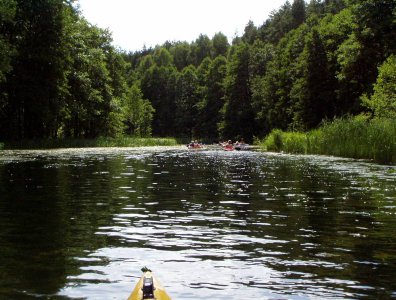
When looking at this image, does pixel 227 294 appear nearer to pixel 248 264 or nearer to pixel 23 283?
pixel 248 264

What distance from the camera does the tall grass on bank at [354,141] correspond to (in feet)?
92.1

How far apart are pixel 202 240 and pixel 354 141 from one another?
82.6ft

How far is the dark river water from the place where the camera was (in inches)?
254

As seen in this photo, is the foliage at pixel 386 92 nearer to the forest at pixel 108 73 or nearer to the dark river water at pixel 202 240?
the forest at pixel 108 73

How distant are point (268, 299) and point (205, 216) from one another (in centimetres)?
613

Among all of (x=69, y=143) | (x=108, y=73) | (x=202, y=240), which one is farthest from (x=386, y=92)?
(x=108, y=73)

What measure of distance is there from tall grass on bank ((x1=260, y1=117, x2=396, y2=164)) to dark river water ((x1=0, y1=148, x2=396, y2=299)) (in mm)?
10685

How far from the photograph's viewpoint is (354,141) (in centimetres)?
3247

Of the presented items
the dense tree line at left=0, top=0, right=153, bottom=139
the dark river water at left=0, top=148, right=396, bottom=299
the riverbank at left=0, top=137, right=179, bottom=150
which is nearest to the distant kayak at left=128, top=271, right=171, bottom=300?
the dark river water at left=0, top=148, right=396, bottom=299

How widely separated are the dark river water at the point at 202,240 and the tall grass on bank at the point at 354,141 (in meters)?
10.7

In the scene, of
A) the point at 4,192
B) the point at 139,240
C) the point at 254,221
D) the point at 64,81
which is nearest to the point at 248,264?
the point at 139,240

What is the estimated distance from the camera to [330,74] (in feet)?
213

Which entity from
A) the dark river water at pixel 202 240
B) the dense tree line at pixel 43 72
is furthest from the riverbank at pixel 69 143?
the dark river water at pixel 202 240

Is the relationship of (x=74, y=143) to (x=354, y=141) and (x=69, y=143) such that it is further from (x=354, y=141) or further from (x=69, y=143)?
(x=354, y=141)
